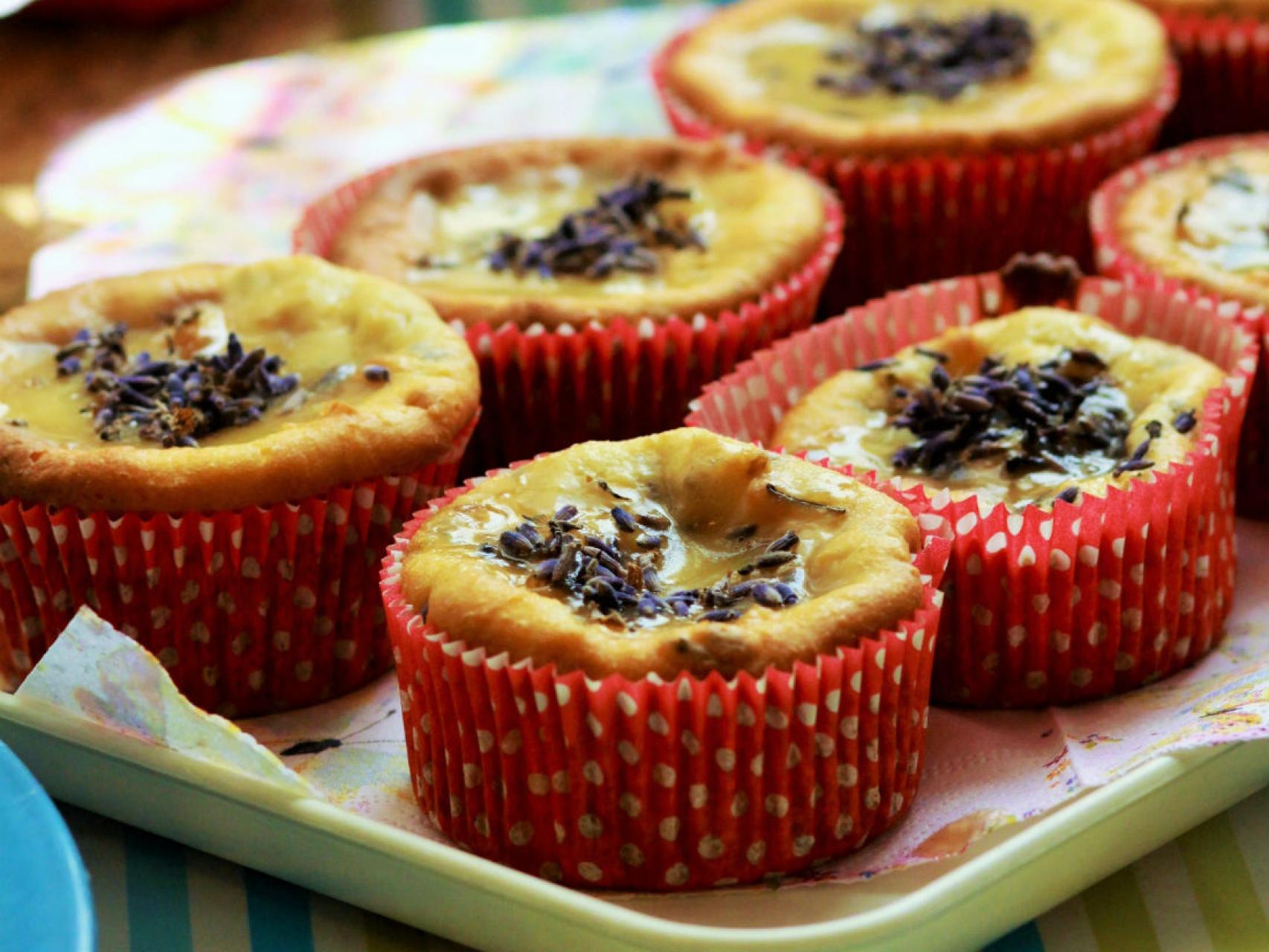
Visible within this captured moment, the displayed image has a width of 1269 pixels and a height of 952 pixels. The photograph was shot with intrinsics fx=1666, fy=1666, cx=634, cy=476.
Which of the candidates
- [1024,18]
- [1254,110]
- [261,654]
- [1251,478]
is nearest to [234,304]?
[261,654]

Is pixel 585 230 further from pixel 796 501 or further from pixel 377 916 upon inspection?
pixel 377 916

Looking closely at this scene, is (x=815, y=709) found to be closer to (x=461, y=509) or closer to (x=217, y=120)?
(x=461, y=509)

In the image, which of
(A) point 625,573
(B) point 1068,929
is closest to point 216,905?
(A) point 625,573

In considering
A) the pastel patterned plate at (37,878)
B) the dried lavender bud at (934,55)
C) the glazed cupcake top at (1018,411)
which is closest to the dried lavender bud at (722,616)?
the glazed cupcake top at (1018,411)

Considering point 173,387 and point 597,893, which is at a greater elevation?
point 173,387

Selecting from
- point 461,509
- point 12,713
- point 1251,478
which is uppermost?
point 461,509

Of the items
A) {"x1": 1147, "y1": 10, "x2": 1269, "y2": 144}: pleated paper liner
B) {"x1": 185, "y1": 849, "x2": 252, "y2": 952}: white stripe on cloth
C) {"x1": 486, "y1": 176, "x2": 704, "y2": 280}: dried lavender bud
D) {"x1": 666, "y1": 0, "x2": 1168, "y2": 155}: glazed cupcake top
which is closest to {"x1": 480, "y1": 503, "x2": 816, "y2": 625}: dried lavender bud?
{"x1": 185, "y1": 849, "x2": 252, "y2": 952}: white stripe on cloth

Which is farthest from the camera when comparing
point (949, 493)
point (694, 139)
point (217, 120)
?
point (217, 120)
